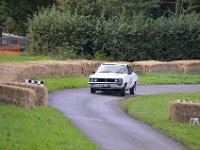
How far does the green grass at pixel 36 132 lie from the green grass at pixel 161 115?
343cm

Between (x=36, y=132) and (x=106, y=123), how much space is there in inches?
240

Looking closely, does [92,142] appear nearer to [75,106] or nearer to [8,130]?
[8,130]

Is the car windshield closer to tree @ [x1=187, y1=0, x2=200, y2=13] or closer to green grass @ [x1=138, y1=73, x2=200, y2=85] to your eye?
green grass @ [x1=138, y1=73, x2=200, y2=85]

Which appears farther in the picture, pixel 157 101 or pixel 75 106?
pixel 157 101

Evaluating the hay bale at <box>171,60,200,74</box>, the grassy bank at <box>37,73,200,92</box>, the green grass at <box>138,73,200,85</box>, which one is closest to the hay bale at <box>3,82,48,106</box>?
the grassy bank at <box>37,73,200,92</box>

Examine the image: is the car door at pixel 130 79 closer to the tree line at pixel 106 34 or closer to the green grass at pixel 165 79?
the green grass at pixel 165 79

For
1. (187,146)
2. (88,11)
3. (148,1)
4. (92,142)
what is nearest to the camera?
(92,142)

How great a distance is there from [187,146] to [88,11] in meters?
51.9

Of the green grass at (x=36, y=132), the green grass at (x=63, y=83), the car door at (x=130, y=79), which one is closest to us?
the green grass at (x=36, y=132)

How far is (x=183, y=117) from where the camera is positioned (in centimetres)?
2220

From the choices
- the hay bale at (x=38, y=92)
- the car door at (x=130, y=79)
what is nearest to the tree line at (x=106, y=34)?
the car door at (x=130, y=79)

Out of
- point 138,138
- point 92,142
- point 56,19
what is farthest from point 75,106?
point 56,19

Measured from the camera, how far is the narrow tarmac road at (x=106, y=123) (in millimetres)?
16875

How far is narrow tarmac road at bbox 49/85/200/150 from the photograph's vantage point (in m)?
16.9
